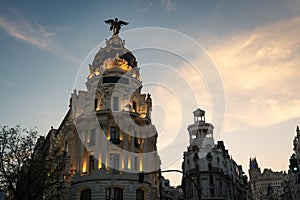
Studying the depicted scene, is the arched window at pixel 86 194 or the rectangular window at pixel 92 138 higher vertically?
the rectangular window at pixel 92 138

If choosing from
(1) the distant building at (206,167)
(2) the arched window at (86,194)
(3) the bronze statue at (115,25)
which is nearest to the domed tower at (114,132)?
(2) the arched window at (86,194)

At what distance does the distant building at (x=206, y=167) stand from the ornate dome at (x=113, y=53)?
2813 centimetres

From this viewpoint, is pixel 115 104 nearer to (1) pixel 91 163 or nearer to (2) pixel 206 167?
(1) pixel 91 163

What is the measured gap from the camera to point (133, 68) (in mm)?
61219

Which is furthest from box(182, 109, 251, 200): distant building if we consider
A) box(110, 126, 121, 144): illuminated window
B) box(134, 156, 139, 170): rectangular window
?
box(110, 126, 121, 144): illuminated window

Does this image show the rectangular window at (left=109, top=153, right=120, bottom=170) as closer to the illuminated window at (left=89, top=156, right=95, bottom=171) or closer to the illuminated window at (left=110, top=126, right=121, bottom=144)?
the illuminated window at (left=110, top=126, right=121, bottom=144)

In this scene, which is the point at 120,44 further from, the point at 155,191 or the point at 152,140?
the point at 155,191

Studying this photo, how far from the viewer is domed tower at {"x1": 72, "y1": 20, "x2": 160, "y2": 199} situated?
49.5m

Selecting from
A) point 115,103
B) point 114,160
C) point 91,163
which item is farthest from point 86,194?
point 115,103

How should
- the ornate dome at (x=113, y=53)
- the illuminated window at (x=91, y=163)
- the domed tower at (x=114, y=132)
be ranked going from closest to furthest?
the domed tower at (x=114, y=132), the illuminated window at (x=91, y=163), the ornate dome at (x=113, y=53)

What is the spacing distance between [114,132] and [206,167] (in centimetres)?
3097

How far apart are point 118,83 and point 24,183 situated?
2483 cm

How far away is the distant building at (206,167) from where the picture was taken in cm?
7469

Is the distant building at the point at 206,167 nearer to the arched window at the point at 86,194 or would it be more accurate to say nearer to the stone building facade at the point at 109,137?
the stone building facade at the point at 109,137
